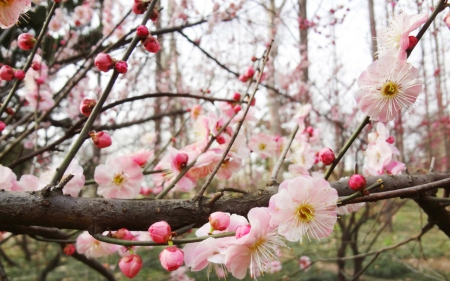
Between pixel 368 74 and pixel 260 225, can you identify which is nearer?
pixel 260 225

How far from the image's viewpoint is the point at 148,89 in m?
8.05

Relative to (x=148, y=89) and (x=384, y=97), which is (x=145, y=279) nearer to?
(x=148, y=89)

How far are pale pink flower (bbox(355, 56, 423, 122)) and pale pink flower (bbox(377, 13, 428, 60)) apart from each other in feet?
0.13

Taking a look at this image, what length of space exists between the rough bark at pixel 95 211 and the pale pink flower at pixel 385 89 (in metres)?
0.47

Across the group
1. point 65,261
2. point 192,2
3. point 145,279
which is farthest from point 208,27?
point 65,261

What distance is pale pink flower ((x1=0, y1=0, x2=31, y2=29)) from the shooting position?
2.69 feet

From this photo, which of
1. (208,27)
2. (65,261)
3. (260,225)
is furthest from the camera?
(65,261)

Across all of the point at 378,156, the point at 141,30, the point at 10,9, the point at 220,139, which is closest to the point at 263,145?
the point at 220,139

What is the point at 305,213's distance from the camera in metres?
0.85

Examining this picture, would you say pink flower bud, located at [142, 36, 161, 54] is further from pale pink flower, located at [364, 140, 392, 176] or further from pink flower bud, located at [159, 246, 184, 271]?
pale pink flower, located at [364, 140, 392, 176]

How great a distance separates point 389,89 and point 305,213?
1.32 ft

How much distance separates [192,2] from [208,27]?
522 millimetres

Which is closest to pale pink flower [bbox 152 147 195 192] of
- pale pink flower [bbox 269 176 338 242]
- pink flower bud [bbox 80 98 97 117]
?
pink flower bud [bbox 80 98 97 117]

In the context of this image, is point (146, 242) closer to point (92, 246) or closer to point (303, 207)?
point (303, 207)
